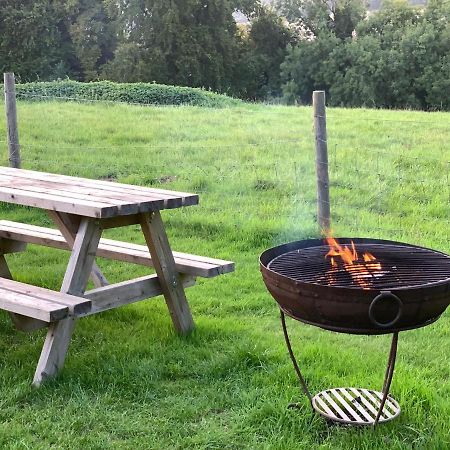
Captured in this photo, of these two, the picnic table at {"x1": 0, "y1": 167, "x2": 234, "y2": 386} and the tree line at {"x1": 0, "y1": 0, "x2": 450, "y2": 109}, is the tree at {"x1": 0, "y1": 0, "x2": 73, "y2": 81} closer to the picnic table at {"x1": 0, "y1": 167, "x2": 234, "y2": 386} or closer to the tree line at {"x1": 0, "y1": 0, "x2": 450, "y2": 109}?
the tree line at {"x1": 0, "y1": 0, "x2": 450, "y2": 109}

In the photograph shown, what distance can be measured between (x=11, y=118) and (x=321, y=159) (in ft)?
12.1

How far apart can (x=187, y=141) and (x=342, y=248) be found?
7218 millimetres

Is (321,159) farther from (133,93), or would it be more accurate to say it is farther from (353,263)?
(133,93)

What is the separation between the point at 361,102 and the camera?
97.5 feet

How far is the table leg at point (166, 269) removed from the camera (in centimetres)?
378

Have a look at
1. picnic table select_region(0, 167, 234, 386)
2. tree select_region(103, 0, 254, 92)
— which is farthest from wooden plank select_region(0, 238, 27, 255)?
tree select_region(103, 0, 254, 92)

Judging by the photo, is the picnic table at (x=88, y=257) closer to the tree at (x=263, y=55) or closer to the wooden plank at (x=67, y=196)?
the wooden plank at (x=67, y=196)

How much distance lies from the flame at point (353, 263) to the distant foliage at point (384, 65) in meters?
24.9

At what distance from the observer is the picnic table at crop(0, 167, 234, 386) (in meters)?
3.34

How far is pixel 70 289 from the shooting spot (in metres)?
3.49

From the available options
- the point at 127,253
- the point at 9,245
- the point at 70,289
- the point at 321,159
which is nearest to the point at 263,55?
the point at 321,159

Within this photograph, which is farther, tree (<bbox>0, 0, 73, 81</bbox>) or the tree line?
tree (<bbox>0, 0, 73, 81</bbox>)

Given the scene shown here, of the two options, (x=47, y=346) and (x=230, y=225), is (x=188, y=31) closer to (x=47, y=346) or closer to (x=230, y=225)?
(x=230, y=225)

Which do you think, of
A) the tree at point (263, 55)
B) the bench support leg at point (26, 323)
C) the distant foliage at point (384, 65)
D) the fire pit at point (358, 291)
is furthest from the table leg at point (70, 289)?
the tree at point (263, 55)
